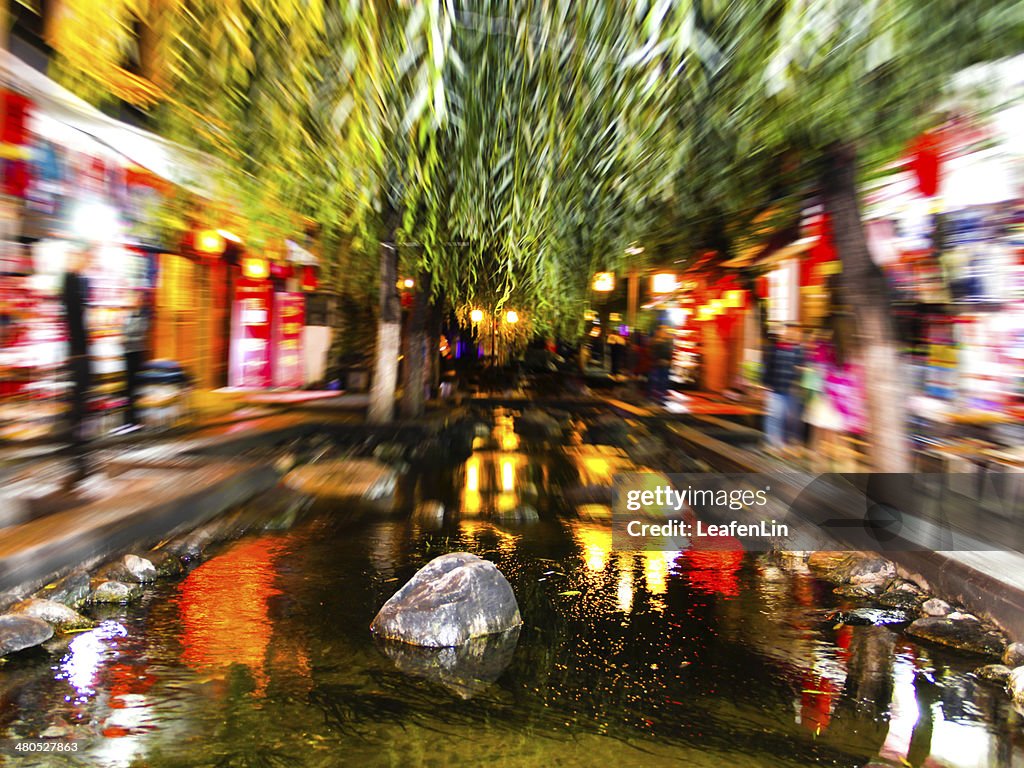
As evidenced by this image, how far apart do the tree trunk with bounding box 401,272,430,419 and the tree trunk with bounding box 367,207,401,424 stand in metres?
1.43

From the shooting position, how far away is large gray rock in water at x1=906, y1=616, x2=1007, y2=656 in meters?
4.91

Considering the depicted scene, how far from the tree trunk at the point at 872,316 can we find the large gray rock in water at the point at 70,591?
6537 millimetres

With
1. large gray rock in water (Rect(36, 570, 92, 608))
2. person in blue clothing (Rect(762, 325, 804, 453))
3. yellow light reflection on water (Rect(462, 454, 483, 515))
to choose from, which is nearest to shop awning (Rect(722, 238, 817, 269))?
person in blue clothing (Rect(762, 325, 804, 453))

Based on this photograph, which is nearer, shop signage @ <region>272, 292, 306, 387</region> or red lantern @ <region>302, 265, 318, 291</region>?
shop signage @ <region>272, 292, 306, 387</region>

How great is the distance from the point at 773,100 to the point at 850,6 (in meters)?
0.94

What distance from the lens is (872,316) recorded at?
704 centimetres

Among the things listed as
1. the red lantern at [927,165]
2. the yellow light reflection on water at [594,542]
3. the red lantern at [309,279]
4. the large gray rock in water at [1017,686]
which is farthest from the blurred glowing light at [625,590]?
the red lantern at [309,279]

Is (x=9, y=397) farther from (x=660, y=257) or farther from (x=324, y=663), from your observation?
(x=660, y=257)

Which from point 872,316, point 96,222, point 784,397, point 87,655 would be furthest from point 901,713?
point 96,222

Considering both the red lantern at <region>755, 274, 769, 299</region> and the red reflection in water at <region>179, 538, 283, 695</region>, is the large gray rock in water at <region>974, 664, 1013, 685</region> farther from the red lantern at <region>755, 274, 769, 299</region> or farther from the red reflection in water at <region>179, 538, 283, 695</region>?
Result: the red lantern at <region>755, 274, 769, 299</region>

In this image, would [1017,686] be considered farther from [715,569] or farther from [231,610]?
[231,610]

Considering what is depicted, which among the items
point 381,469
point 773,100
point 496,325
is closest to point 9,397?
point 381,469

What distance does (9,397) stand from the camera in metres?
9.47

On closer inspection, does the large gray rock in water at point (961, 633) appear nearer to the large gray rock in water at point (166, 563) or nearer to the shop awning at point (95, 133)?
the large gray rock in water at point (166, 563)
